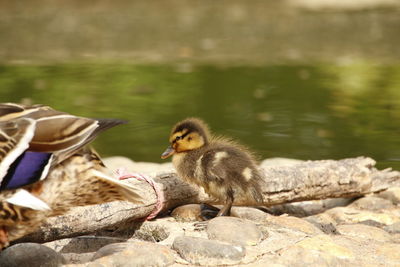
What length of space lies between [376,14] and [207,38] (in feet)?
13.4

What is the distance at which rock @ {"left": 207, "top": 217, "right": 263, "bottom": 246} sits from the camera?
4.16 m

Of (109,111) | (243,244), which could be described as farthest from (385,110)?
(243,244)

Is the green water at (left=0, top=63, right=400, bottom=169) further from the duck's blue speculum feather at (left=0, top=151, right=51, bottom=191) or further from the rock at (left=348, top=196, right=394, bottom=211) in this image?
the duck's blue speculum feather at (left=0, top=151, right=51, bottom=191)

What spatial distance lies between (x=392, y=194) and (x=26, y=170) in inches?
119

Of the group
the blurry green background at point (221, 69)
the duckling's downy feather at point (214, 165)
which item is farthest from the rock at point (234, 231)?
the blurry green background at point (221, 69)

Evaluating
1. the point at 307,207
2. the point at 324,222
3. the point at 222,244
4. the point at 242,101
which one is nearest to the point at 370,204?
the point at 307,207

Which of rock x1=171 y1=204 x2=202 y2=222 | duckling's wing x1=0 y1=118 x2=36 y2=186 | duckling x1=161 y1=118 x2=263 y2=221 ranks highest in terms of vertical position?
duckling's wing x1=0 y1=118 x2=36 y2=186

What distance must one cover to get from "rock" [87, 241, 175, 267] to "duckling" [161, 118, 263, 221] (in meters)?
0.69

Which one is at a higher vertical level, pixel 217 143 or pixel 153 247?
pixel 217 143

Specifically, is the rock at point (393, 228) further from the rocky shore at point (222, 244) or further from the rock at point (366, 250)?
the rock at point (366, 250)

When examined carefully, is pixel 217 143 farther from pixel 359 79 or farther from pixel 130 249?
pixel 359 79

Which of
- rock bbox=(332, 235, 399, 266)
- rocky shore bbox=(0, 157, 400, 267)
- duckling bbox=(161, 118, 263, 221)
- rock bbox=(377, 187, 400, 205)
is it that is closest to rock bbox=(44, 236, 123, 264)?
rocky shore bbox=(0, 157, 400, 267)

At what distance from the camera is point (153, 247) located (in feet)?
13.2

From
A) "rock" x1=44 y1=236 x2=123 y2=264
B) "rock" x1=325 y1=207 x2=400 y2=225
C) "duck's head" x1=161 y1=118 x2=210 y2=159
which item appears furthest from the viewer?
"rock" x1=325 y1=207 x2=400 y2=225
